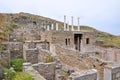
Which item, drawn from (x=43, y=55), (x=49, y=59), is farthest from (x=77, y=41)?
(x=49, y=59)

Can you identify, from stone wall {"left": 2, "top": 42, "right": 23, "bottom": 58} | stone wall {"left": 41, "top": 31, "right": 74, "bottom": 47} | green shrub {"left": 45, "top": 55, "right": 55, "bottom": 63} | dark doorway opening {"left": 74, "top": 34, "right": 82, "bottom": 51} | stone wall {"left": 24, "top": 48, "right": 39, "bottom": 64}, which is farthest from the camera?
dark doorway opening {"left": 74, "top": 34, "right": 82, "bottom": 51}

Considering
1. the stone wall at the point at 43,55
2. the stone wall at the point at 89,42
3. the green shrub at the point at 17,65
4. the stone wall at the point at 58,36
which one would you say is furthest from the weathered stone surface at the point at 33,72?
the stone wall at the point at 89,42

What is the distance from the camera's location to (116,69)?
32.2 feet

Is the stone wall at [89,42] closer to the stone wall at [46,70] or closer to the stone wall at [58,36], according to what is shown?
the stone wall at [58,36]

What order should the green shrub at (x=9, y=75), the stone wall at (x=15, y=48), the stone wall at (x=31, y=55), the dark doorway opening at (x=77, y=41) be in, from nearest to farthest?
the green shrub at (x=9, y=75) → the stone wall at (x=31, y=55) → the stone wall at (x=15, y=48) → the dark doorway opening at (x=77, y=41)

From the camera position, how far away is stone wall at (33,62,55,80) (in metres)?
12.8

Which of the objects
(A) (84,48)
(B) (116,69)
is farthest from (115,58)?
(B) (116,69)

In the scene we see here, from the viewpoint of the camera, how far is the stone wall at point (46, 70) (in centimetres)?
1283

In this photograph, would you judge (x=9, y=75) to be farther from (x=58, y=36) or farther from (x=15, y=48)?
(x=58, y=36)

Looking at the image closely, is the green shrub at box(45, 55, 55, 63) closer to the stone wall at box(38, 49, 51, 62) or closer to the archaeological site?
the archaeological site

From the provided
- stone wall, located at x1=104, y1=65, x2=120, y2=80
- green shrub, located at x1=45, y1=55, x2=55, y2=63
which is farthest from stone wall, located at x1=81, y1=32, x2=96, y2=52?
stone wall, located at x1=104, y1=65, x2=120, y2=80

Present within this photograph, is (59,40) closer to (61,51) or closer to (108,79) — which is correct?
(61,51)

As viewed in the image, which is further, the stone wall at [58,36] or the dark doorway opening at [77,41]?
the dark doorway opening at [77,41]

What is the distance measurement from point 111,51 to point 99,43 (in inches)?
355
